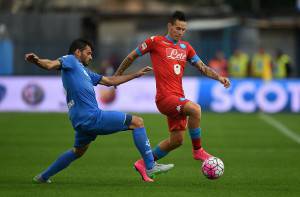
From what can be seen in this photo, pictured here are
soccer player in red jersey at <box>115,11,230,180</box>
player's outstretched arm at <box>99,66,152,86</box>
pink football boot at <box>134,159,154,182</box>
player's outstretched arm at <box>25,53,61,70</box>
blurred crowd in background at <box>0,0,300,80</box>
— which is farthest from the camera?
blurred crowd in background at <box>0,0,300,80</box>

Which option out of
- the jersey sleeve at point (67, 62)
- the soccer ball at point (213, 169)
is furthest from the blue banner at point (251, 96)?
the jersey sleeve at point (67, 62)

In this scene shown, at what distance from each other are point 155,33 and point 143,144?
28.4 m

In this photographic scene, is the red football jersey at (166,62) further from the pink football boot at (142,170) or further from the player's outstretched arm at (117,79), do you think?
the pink football boot at (142,170)

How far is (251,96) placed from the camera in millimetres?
27672

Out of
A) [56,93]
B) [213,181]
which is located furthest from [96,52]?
[213,181]

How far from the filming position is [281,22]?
40.4m

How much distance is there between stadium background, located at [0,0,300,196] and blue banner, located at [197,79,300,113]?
3cm

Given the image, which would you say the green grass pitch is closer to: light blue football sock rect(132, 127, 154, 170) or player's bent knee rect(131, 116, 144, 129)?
light blue football sock rect(132, 127, 154, 170)

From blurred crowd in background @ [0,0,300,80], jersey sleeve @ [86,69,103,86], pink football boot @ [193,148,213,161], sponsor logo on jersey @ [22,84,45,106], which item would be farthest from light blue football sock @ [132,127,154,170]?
blurred crowd in background @ [0,0,300,80]

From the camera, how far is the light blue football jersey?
36.8 ft

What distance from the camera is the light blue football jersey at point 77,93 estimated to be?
36.8 feet

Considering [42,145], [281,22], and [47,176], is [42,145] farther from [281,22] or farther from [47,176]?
[281,22]

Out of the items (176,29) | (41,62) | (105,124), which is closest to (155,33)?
(176,29)

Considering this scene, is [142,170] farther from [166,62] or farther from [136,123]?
[166,62]
